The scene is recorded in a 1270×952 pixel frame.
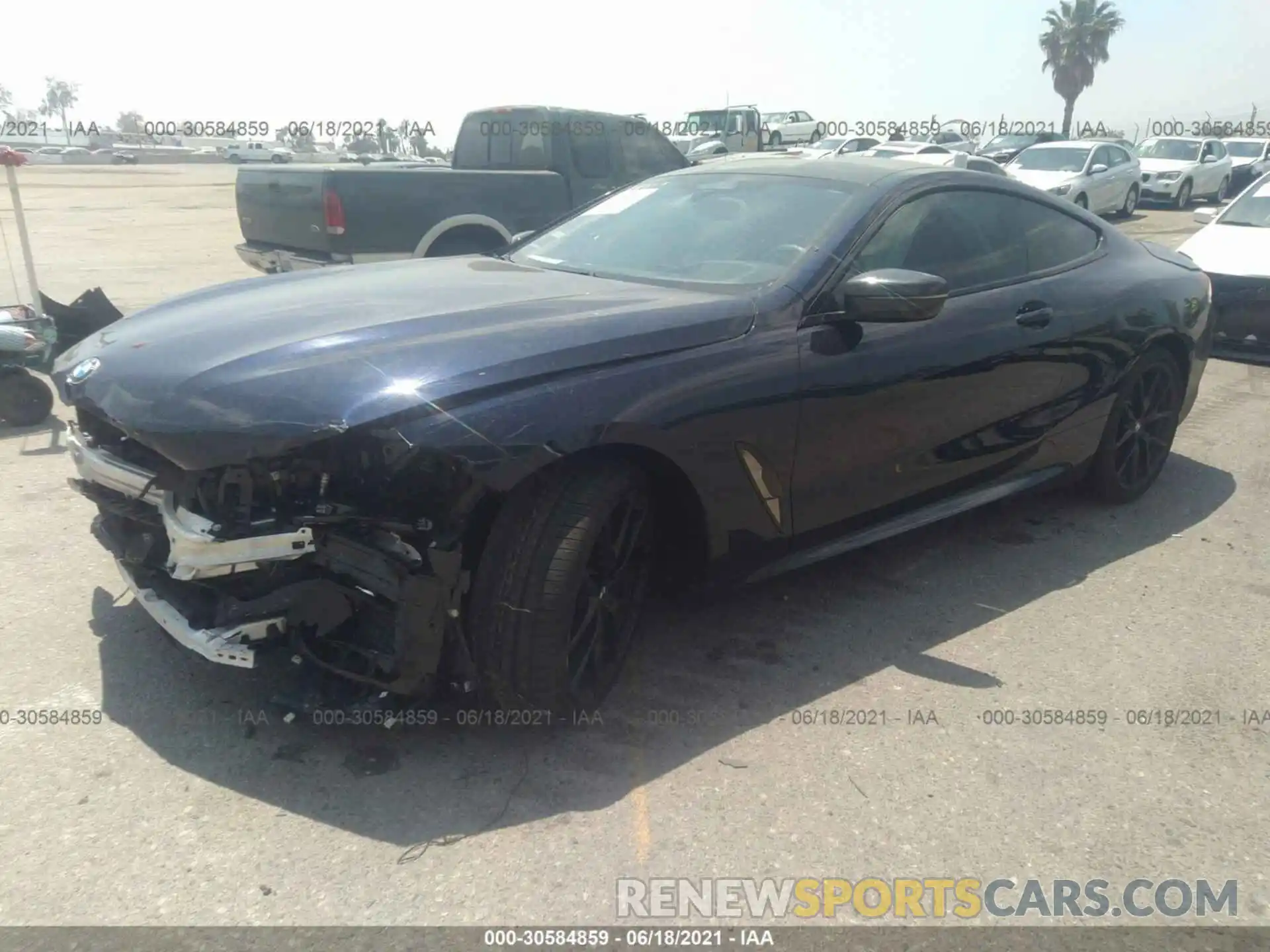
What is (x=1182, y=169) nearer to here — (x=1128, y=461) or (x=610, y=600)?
(x=1128, y=461)

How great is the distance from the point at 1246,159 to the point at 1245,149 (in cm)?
97

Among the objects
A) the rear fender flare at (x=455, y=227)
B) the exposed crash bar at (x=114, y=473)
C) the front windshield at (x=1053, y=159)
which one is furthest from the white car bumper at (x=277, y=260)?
the front windshield at (x=1053, y=159)

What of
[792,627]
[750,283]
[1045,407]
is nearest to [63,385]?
[750,283]

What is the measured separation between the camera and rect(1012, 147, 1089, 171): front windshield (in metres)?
17.1

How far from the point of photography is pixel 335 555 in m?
2.53

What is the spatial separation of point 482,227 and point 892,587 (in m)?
5.14

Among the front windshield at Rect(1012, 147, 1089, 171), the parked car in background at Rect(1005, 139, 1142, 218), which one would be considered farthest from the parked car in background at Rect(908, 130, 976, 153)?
the front windshield at Rect(1012, 147, 1089, 171)

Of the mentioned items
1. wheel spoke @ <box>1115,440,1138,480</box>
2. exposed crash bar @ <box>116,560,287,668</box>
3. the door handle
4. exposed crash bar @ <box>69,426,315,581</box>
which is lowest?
wheel spoke @ <box>1115,440,1138,480</box>

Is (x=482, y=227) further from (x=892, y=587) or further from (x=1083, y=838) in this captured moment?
(x=1083, y=838)

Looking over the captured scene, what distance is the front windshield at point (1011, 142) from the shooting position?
28.8m

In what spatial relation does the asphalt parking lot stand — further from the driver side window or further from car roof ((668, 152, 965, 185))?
car roof ((668, 152, 965, 185))

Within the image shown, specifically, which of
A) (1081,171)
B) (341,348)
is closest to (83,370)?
(341,348)

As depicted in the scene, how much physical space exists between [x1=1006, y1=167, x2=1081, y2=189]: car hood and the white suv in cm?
518

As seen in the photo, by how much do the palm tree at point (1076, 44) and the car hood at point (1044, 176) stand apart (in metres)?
49.1
